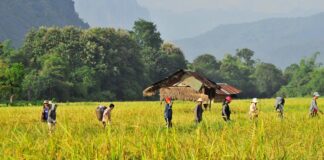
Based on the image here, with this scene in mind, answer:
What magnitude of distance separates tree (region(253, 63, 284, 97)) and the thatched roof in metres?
81.6

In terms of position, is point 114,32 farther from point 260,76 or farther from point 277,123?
point 277,123

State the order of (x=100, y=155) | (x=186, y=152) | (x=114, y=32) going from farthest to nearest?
(x=114, y=32) < (x=186, y=152) < (x=100, y=155)

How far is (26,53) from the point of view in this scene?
75750mm

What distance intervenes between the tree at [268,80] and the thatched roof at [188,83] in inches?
3214

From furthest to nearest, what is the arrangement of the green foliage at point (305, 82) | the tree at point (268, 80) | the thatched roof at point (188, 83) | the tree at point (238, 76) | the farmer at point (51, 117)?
the tree at point (268, 80)
the tree at point (238, 76)
the green foliage at point (305, 82)
the thatched roof at point (188, 83)
the farmer at point (51, 117)

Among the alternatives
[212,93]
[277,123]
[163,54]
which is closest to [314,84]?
[163,54]

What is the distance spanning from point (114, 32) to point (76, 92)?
52.6 ft

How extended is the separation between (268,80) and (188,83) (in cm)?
8764

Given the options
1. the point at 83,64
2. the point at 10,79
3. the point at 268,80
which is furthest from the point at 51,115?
the point at 268,80

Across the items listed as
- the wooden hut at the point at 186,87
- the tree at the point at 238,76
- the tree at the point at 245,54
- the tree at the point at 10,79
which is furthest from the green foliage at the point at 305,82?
the wooden hut at the point at 186,87

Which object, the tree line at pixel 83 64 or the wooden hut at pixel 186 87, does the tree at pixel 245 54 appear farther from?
the wooden hut at pixel 186 87

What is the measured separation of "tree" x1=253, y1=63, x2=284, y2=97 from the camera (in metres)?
121

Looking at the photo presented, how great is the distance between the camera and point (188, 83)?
39.0m

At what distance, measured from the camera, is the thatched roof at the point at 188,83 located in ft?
124
